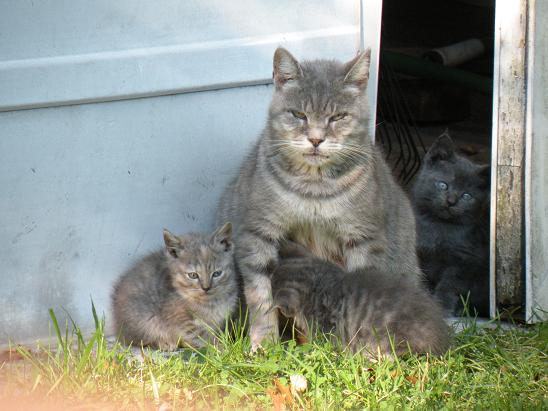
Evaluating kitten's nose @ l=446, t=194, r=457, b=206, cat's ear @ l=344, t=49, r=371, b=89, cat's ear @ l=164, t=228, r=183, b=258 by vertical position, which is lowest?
cat's ear @ l=164, t=228, r=183, b=258

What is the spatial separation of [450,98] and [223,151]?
4.57m

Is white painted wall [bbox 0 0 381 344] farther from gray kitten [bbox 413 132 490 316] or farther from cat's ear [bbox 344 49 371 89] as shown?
gray kitten [bbox 413 132 490 316]

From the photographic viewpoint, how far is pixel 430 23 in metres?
11.1

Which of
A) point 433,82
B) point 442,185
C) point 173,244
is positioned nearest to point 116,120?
point 173,244

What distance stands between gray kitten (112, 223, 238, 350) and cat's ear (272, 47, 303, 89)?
0.86 meters

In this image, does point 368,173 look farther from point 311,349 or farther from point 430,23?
point 430,23

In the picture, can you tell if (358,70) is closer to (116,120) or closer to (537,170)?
(537,170)

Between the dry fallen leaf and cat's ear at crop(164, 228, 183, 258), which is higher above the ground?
cat's ear at crop(164, 228, 183, 258)

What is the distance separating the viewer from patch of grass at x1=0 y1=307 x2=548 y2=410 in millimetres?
3971

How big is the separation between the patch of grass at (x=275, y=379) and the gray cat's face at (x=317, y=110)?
3.33ft

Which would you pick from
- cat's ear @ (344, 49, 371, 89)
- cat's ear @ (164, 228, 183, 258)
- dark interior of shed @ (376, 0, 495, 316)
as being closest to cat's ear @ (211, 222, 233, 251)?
cat's ear @ (164, 228, 183, 258)

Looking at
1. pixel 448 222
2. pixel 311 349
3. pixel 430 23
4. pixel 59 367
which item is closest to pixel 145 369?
pixel 59 367

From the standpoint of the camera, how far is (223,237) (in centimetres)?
497

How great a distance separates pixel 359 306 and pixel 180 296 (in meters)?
1.03
